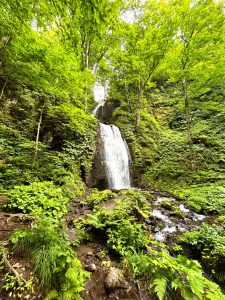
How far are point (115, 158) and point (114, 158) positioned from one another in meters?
0.10

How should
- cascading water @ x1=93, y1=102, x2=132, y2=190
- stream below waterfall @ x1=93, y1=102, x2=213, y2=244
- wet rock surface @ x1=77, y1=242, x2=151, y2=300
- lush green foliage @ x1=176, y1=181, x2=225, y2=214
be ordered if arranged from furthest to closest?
cascading water @ x1=93, y1=102, x2=132, y2=190 → lush green foliage @ x1=176, y1=181, x2=225, y2=214 → stream below waterfall @ x1=93, y1=102, x2=213, y2=244 → wet rock surface @ x1=77, y1=242, x2=151, y2=300

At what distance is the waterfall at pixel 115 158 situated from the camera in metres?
9.24

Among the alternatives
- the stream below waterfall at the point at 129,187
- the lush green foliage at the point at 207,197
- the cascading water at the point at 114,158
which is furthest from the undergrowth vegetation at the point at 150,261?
the cascading water at the point at 114,158

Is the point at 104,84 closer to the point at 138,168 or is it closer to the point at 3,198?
the point at 138,168

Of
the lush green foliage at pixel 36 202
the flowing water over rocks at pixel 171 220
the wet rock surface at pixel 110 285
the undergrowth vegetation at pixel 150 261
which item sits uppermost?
the lush green foliage at pixel 36 202

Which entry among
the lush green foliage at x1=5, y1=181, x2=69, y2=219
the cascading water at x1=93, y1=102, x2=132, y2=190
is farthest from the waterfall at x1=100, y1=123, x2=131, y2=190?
the lush green foliage at x1=5, y1=181, x2=69, y2=219

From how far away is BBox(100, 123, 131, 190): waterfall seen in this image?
9.24 meters

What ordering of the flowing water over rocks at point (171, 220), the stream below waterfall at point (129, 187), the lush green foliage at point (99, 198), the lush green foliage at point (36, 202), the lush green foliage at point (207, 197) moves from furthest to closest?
the lush green foliage at point (207, 197)
the lush green foliage at point (99, 198)
the stream below waterfall at point (129, 187)
the flowing water over rocks at point (171, 220)
the lush green foliage at point (36, 202)

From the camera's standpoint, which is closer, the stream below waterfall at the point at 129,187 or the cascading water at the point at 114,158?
the stream below waterfall at the point at 129,187

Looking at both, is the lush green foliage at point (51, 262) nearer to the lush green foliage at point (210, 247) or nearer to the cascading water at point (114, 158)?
the lush green foliage at point (210, 247)

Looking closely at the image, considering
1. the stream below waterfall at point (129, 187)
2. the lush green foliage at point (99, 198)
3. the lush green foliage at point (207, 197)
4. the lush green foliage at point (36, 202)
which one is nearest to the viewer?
the lush green foliage at point (36, 202)

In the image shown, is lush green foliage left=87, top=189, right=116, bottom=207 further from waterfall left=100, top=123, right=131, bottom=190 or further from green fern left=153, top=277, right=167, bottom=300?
green fern left=153, top=277, right=167, bottom=300

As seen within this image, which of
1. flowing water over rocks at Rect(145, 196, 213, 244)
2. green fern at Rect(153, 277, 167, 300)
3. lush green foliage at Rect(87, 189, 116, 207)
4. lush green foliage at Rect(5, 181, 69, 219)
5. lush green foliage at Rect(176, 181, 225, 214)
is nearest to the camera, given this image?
green fern at Rect(153, 277, 167, 300)

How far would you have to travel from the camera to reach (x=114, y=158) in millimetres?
9922
